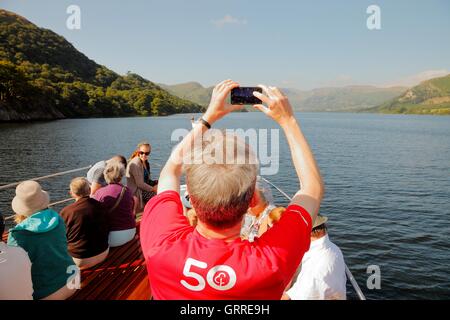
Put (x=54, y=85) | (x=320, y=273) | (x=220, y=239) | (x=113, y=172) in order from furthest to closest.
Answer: (x=54, y=85) → (x=113, y=172) → (x=320, y=273) → (x=220, y=239)

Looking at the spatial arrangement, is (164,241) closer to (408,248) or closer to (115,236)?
(115,236)

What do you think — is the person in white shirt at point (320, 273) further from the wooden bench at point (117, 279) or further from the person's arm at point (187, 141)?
the person's arm at point (187, 141)

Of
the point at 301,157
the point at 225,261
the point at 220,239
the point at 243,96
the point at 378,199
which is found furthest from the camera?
the point at 378,199

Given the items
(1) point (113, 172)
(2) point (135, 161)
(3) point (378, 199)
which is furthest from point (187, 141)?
(3) point (378, 199)

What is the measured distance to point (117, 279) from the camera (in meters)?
4.36

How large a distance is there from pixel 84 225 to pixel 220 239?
3.55 m

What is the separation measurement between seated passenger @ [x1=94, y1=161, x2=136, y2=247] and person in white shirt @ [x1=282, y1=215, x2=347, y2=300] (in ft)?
9.57

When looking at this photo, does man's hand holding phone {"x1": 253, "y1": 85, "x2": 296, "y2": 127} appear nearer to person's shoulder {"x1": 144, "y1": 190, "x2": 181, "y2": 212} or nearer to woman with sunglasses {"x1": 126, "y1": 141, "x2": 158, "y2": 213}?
person's shoulder {"x1": 144, "y1": 190, "x2": 181, "y2": 212}

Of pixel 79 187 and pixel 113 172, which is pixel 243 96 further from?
pixel 113 172

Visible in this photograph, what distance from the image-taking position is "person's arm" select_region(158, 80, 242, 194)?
5.13 feet

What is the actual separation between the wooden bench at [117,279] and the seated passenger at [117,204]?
270 mm

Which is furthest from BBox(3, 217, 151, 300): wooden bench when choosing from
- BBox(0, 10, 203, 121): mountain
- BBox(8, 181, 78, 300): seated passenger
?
BBox(0, 10, 203, 121): mountain
